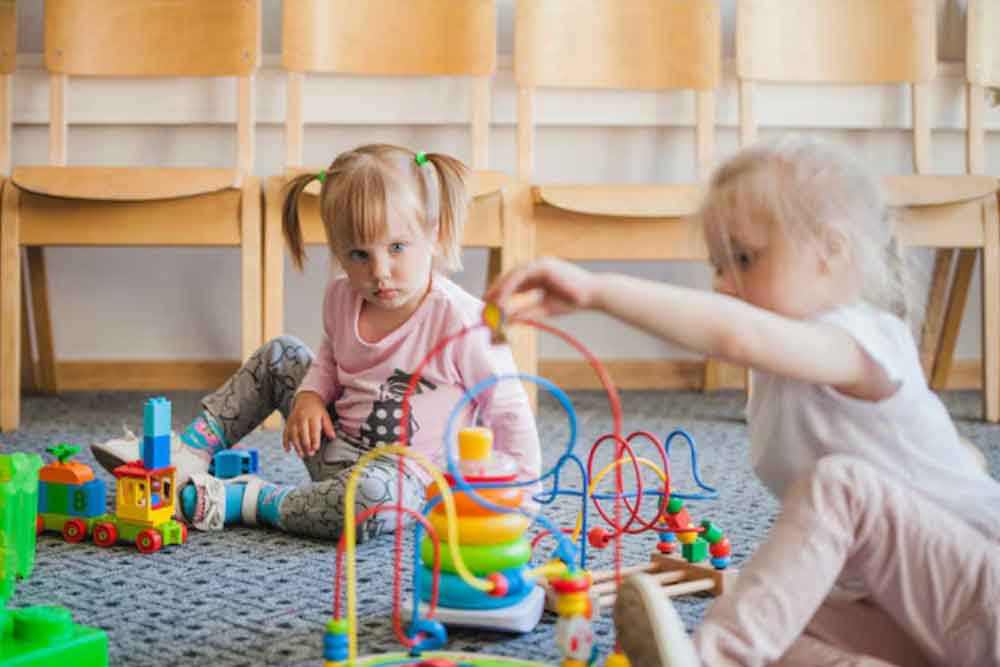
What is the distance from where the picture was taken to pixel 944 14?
2486 mm

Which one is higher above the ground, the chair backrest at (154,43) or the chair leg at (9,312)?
the chair backrest at (154,43)

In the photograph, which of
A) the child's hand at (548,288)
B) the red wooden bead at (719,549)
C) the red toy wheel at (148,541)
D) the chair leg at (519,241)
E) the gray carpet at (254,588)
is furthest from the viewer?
the chair leg at (519,241)

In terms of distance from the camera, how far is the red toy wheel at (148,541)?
119cm

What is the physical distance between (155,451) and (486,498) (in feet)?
1.68

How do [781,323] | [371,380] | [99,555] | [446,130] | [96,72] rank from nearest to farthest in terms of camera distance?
[781,323]
[99,555]
[371,380]
[96,72]
[446,130]

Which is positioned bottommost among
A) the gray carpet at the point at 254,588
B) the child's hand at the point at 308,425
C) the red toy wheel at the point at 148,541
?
the gray carpet at the point at 254,588

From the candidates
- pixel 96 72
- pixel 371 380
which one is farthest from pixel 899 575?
pixel 96 72

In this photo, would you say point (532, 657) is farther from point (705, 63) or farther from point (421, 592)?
point (705, 63)

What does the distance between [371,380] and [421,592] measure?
1.43 ft

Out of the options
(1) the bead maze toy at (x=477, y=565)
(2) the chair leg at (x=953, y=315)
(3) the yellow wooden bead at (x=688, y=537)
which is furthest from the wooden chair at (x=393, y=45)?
(1) the bead maze toy at (x=477, y=565)

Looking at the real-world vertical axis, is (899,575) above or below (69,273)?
below

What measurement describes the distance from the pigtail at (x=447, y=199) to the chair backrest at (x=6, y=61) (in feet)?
3.64

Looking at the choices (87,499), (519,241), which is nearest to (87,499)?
(87,499)

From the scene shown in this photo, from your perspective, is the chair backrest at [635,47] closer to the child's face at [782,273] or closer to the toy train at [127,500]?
the toy train at [127,500]
